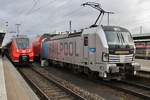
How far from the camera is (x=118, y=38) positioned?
15.4 meters

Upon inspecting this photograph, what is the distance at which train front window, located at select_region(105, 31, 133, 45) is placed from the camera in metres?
15.1

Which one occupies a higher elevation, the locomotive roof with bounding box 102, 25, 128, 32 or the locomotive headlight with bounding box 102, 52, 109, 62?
the locomotive roof with bounding box 102, 25, 128, 32

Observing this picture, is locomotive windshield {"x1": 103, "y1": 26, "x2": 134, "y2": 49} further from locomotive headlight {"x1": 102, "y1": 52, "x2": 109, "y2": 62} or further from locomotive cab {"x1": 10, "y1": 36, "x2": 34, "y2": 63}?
locomotive cab {"x1": 10, "y1": 36, "x2": 34, "y2": 63}

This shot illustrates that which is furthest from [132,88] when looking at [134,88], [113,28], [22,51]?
[22,51]

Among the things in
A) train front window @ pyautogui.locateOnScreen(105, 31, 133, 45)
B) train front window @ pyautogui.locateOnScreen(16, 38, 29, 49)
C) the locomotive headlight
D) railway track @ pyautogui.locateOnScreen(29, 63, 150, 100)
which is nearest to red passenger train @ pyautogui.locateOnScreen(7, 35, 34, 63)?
train front window @ pyautogui.locateOnScreen(16, 38, 29, 49)

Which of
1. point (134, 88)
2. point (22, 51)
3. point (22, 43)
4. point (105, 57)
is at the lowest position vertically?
point (134, 88)

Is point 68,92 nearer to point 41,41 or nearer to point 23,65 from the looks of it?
point 23,65

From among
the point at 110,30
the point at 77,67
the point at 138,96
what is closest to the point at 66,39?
the point at 77,67

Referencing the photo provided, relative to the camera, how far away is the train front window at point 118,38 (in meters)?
15.1

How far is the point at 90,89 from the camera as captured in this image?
14.3 metres

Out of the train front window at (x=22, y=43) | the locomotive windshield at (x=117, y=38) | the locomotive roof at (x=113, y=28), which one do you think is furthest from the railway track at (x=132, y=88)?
the train front window at (x=22, y=43)

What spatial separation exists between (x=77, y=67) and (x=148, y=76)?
15.4ft

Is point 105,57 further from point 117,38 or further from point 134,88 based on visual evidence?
point 134,88

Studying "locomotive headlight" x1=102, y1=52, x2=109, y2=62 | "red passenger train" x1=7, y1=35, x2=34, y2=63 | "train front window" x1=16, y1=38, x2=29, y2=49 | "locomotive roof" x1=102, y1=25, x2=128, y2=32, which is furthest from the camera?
"train front window" x1=16, y1=38, x2=29, y2=49
